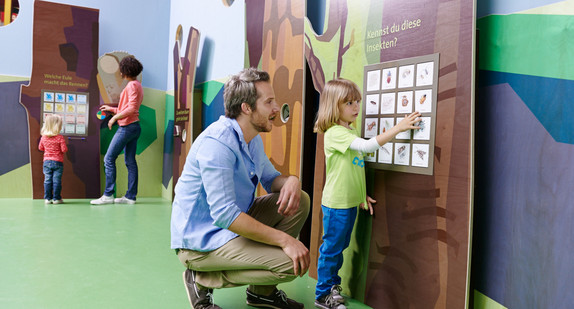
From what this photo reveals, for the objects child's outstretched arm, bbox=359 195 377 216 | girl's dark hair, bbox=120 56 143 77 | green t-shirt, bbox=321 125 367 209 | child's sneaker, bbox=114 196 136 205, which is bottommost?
child's sneaker, bbox=114 196 136 205

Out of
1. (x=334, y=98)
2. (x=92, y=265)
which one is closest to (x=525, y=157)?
(x=334, y=98)

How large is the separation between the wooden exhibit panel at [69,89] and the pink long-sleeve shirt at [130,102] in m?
0.52

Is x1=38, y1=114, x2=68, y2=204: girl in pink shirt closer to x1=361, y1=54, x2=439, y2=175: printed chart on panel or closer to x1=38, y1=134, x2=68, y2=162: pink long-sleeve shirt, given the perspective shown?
x1=38, y1=134, x2=68, y2=162: pink long-sleeve shirt

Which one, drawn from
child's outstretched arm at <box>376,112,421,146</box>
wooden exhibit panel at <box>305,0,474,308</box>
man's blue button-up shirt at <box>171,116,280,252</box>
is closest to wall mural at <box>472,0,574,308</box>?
wooden exhibit panel at <box>305,0,474,308</box>

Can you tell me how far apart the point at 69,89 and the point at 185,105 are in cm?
154

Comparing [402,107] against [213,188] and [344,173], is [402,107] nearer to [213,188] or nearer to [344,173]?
[344,173]

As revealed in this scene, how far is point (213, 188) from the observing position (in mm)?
1638

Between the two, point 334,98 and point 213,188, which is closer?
point 213,188

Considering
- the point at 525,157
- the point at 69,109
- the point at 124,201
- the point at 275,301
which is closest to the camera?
the point at 525,157

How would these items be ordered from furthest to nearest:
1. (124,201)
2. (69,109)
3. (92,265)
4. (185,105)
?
(69,109)
(124,201)
(185,105)
(92,265)

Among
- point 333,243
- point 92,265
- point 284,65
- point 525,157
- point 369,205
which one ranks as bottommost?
point 92,265

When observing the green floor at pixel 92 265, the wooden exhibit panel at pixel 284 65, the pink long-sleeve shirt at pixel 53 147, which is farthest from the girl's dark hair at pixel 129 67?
the wooden exhibit panel at pixel 284 65

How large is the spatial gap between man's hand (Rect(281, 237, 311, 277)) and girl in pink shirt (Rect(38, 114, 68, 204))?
3.96 meters

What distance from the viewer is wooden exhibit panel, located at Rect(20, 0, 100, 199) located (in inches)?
194
